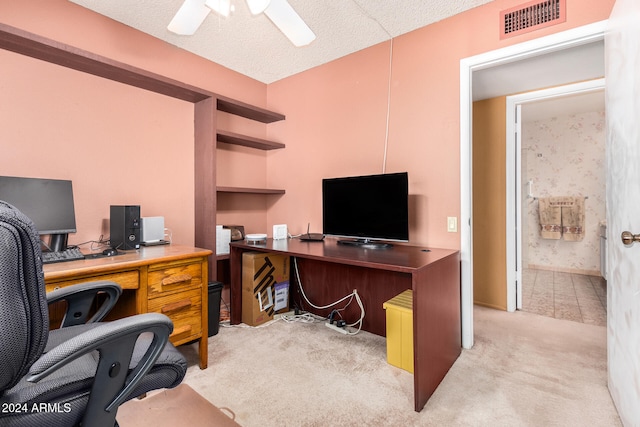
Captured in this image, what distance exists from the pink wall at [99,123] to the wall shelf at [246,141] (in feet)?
0.96

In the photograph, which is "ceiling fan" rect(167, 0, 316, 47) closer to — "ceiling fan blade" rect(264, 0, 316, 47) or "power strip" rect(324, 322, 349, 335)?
"ceiling fan blade" rect(264, 0, 316, 47)

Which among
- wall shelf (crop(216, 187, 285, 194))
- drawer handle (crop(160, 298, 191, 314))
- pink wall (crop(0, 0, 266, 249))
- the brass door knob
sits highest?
pink wall (crop(0, 0, 266, 249))

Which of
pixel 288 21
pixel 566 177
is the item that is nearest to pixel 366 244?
pixel 288 21

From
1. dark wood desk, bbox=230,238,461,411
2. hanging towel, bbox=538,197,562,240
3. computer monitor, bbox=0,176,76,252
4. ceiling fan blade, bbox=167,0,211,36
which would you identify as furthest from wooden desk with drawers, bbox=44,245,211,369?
hanging towel, bbox=538,197,562,240

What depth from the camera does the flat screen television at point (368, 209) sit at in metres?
2.25

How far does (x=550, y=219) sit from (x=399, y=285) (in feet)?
11.9

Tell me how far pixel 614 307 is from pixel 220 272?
2.85 m

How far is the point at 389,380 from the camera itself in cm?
188

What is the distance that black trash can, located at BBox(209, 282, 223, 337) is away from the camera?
7.98 feet

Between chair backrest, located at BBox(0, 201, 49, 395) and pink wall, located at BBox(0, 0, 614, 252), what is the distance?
1725 mm

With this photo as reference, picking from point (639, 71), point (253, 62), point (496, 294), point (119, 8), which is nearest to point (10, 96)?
point (119, 8)

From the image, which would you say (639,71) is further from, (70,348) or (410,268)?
(70,348)

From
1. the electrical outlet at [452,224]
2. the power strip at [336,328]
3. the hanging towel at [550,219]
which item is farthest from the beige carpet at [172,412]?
the hanging towel at [550,219]

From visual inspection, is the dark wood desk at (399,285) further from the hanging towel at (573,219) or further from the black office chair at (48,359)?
the hanging towel at (573,219)
